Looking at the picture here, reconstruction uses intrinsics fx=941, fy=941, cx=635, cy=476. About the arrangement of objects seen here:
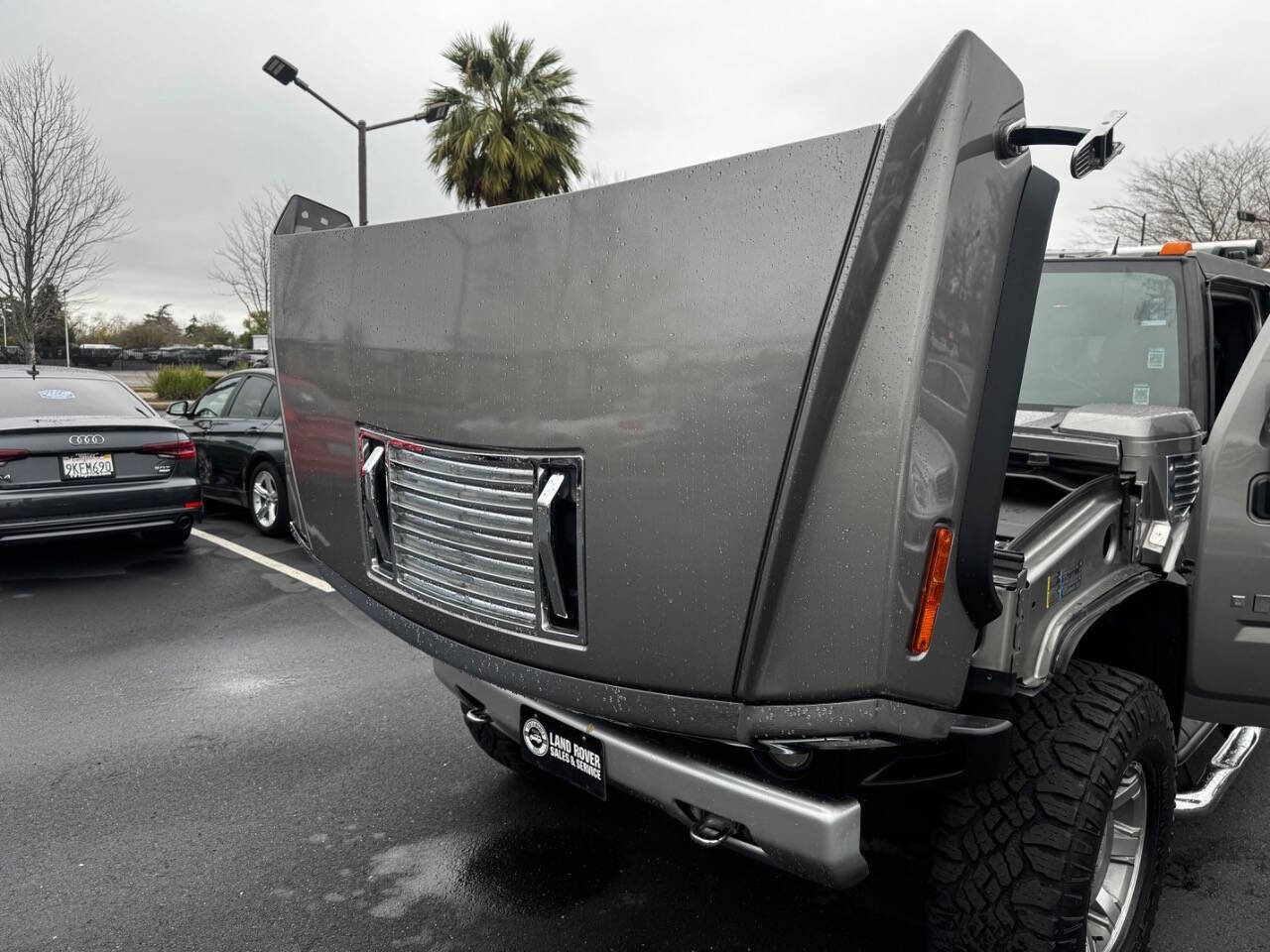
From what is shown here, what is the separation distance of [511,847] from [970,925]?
1620mm

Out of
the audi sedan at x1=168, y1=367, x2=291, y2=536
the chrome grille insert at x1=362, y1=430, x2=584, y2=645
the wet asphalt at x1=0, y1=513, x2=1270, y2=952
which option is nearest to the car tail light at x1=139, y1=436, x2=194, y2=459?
the audi sedan at x1=168, y1=367, x2=291, y2=536

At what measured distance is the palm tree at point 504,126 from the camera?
20000 millimetres

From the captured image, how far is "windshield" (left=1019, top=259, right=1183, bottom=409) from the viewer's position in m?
3.44

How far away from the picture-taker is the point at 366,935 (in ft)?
8.78

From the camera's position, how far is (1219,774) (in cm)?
326

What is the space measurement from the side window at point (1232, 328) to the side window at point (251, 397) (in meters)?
7.40

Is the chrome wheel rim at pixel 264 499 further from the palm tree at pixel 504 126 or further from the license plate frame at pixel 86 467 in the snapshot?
the palm tree at pixel 504 126

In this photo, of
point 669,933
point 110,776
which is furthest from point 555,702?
point 110,776

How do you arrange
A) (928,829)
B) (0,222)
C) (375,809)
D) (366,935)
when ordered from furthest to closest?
(0,222) → (375,809) → (366,935) → (928,829)

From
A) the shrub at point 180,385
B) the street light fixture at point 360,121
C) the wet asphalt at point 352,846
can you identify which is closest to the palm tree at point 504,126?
the street light fixture at point 360,121

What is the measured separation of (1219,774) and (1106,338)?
160 centimetres

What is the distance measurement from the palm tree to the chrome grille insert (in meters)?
18.5

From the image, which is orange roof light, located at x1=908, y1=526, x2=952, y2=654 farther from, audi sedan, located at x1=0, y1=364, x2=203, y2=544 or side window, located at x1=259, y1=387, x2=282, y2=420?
side window, located at x1=259, y1=387, x2=282, y2=420

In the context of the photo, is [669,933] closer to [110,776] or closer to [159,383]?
[110,776]
